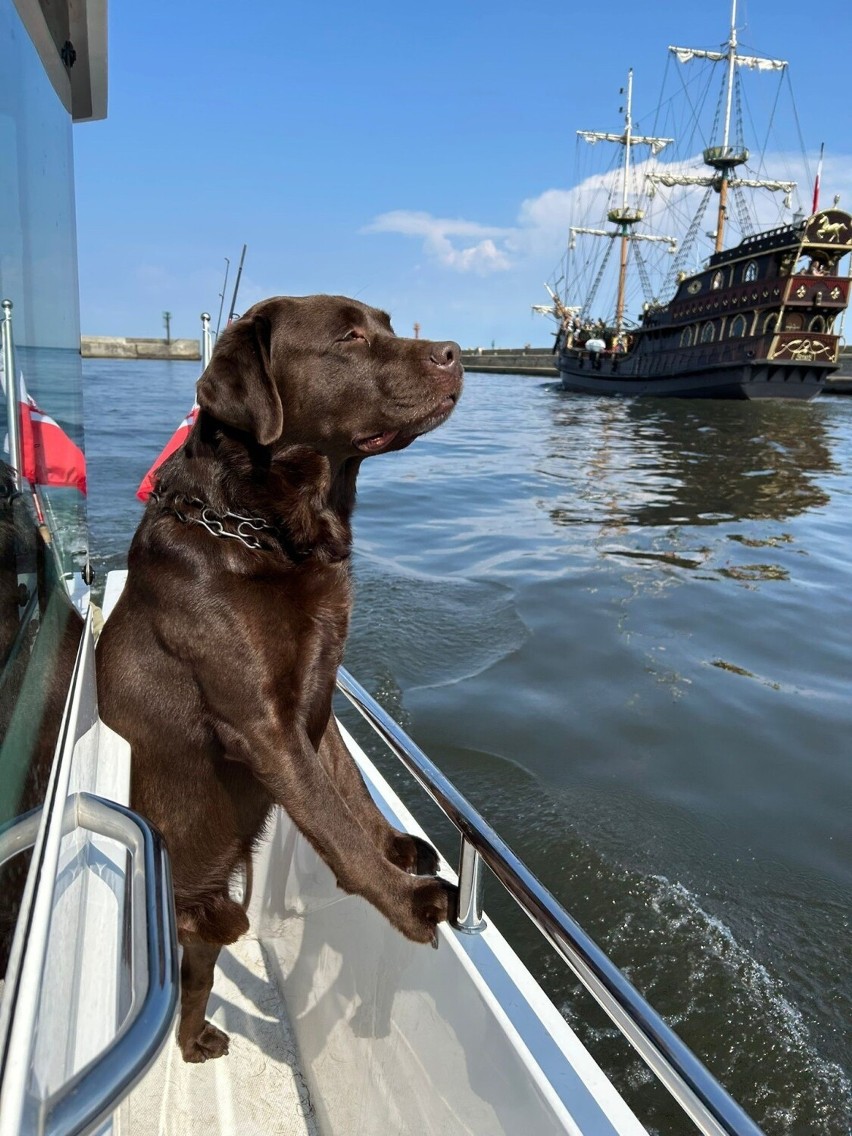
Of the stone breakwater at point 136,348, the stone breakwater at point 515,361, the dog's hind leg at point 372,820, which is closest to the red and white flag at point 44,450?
the dog's hind leg at point 372,820

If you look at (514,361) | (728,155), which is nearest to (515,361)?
(514,361)

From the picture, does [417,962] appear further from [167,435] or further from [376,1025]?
[167,435]

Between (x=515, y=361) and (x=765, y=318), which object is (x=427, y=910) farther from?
(x=515, y=361)

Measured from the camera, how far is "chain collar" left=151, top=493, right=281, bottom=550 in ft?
7.06

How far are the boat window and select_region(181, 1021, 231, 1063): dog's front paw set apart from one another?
4.97ft

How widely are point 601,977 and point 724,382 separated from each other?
140ft

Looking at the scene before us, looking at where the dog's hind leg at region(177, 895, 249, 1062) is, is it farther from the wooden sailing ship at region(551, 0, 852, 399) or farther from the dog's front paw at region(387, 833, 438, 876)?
the wooden sailing ship at region(551, 0, 852, 399)

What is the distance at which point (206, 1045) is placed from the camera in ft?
9.04

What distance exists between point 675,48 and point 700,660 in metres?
58.1

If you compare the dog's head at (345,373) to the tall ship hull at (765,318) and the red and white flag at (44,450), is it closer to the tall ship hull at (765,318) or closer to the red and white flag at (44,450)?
the red and white flag at (44,450)

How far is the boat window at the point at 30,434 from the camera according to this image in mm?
1168

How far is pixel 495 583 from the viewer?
931 centimetres

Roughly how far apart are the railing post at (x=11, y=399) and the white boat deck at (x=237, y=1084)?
1887mm

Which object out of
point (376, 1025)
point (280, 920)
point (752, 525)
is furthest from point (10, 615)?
point (752, 525)
